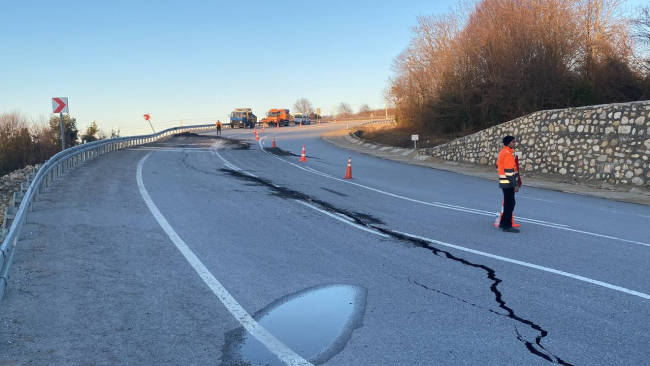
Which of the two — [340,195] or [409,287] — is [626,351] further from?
[340,195]

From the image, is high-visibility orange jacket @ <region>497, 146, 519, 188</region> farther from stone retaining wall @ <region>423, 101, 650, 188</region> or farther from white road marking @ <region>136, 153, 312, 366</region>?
stone retaining wall @ <region>423, 101, 650, 188</region>

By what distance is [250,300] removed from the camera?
589 centimetres

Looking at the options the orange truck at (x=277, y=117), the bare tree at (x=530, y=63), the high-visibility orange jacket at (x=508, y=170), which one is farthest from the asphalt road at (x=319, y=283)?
the orange truck at (x=277, y=117)

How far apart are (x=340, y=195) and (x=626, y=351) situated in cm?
1030

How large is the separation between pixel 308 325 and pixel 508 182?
6.09 m

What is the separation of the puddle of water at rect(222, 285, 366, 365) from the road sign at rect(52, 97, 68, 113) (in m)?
15.9

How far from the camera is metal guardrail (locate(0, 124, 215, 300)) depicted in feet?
20.5

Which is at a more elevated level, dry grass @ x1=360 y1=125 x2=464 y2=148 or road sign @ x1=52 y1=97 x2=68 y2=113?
road sign @ x1=52 y1=97 x2=68 y2=113

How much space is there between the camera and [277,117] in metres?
74.8

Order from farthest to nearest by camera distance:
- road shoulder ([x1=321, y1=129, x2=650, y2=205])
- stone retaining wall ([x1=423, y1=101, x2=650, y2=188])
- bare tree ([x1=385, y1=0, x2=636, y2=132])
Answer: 1. bare tree ([x1=385, y1=0, x2=636, y2=132])
2. stone retaining wall ([x1=423, y1=101, x2=650, y2=188])
3. road shoulder ([x1=321, y1=129, x2=650, y2=205])

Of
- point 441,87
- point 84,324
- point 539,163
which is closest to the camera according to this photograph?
point 84,324

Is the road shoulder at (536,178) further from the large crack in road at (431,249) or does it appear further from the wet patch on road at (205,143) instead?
the large crack in road at (431,249)

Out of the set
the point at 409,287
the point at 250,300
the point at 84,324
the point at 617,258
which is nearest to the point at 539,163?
the point at 617,258

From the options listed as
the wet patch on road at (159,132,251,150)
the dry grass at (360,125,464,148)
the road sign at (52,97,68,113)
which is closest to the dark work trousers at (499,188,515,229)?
the road sign at (52,97,68,113)
